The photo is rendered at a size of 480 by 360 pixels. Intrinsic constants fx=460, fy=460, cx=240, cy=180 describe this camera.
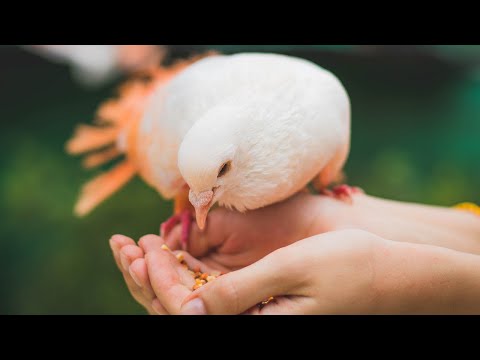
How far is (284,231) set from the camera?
1400 millimetres

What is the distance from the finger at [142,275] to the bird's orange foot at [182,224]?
0.27 meters

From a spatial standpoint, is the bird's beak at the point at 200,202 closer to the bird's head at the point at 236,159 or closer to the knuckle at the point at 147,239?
the bird's head at the point at 236,159

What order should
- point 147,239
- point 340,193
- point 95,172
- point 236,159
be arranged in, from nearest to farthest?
1. point 236,159
2. point 147,239
3. point 340,193
4. point 95,172

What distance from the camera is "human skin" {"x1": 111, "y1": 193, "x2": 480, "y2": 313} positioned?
1292 millimetres

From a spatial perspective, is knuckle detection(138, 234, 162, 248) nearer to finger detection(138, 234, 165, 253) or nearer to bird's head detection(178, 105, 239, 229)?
finger detection(138, 234, 165, 253)

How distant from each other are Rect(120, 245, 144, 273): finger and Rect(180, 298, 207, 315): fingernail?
283mm

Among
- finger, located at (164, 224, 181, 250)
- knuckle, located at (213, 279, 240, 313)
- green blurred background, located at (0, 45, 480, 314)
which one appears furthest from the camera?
green blurred background, located at (0, 45, 480, 314)

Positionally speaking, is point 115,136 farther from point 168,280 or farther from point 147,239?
point 168,280

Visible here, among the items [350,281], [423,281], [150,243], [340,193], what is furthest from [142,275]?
[340,193]

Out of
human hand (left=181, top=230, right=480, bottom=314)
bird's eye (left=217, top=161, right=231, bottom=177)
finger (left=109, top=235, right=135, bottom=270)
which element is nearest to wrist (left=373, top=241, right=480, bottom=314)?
human hand (left=181, top=230, right=480, bottom=314)

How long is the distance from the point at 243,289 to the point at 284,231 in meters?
0.39

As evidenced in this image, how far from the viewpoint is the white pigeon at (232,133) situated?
47.8 inches

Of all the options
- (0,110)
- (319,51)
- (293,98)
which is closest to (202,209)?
(293,98)

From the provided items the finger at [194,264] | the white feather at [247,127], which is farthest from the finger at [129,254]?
the white feather at [247,127]
